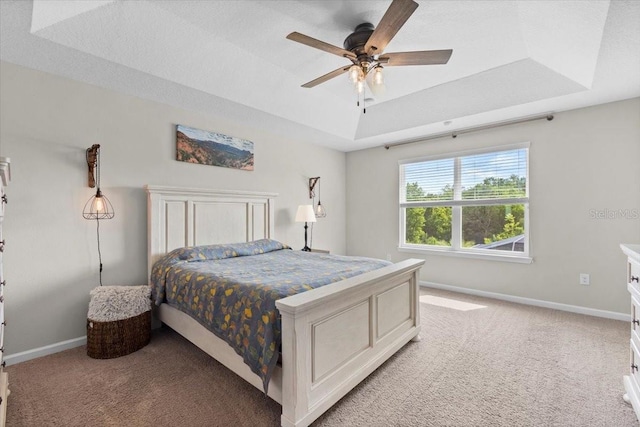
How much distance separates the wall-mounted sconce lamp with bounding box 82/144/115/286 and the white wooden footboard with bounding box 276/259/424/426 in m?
2.12

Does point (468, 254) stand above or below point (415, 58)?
below

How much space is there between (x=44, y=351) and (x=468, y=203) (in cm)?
484

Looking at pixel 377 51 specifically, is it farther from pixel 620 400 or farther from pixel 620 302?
pixel 620 302

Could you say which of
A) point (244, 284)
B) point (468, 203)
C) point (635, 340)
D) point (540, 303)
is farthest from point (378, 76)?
point (540, 303)

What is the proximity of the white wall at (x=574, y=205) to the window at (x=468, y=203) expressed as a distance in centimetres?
14

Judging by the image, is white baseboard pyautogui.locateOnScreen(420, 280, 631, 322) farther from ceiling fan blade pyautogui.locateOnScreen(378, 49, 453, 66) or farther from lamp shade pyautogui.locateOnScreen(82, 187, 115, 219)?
lamp shade pyautogui.locateOnScreen(82, 187, 115, 219)

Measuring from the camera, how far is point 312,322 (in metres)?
1.57

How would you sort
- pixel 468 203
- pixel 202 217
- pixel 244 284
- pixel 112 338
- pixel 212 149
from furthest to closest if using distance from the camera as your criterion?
pixel 468 203 < pixel 212 149 < pixel 202 217 < pixel 112 338 < pixel 244 284

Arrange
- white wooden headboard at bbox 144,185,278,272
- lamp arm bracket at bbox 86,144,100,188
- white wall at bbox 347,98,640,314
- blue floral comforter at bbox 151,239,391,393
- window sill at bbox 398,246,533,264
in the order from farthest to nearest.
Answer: window sill at bbox 398,246,533,264
white wall at bbox 347,98,640,314
white wooden headboard at bbox 144,185,278,272
lamp arm bracket at bbox 86,144,100,188
blue floral comforter at bbox 151,239,391,393

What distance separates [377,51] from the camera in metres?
2.00

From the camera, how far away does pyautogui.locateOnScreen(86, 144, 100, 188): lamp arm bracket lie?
248 cm

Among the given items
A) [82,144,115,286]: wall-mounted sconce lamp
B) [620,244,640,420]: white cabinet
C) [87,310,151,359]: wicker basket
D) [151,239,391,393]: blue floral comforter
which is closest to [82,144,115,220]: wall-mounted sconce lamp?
[82,144,115,286]: wall-mounted sconce lamp

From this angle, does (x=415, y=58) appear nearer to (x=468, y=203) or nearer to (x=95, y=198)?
(x=468, y=203)

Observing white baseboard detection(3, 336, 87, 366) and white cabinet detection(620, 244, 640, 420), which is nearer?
white cabinet detection(620, 244, 640, 420)
